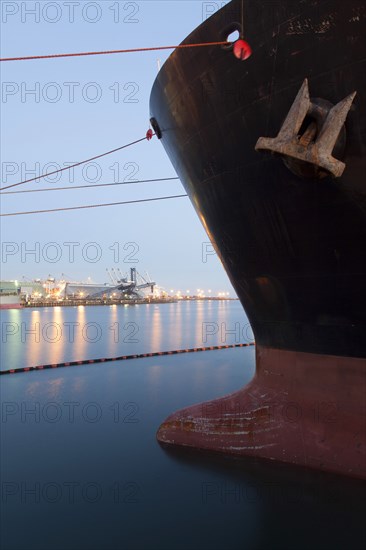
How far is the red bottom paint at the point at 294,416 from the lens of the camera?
4949 millimetres

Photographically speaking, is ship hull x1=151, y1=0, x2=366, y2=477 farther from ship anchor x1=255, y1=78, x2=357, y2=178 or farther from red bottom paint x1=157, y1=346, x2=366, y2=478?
ship anchor x1=255, y1=78, x2=357, y2=178

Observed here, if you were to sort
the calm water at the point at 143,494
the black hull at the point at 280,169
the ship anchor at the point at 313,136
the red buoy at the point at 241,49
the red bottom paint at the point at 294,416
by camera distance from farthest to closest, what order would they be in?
the red bottom paint at the point at 294,416 → the calm water at the point at 143,494 → the red buoy at the point at 241,49 → the black hull at the point at 280,169 → the ship anchor at the point at 313,136

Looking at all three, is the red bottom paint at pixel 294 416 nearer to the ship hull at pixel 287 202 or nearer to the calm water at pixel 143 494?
the ship hull at pixel 287 202

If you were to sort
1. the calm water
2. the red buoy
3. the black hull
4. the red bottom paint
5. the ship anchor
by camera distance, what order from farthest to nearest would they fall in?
1. the red bottom paint
2. the calm water
3. the red buoy
4. the black hull
5. the ship anchor

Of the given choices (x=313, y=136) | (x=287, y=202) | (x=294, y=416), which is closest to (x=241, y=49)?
(x=313, y=136)

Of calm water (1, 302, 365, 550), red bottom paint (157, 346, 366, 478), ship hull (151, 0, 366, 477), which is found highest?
ship hull (151, 0, 366, 477)

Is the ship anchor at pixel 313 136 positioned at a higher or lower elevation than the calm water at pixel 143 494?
higher

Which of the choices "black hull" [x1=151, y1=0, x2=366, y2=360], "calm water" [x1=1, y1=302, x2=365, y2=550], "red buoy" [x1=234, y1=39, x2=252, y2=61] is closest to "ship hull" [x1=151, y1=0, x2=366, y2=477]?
"black hull" [x1=151, y1=0, x2=366, y2=360]

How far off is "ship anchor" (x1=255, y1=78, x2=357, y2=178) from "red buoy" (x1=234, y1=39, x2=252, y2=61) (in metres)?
0.96

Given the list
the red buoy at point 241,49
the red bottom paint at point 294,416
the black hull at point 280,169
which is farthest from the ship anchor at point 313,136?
the red bottom paint at point 294,416

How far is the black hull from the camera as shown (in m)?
4.14

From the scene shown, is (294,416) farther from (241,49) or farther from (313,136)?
(241,49)

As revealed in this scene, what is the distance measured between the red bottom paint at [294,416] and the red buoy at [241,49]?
12.8 feet

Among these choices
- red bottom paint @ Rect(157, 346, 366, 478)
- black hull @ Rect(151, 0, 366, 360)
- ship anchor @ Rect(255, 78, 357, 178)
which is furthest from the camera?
red bottom paint @ Rect(157, 346, 366, 478)
